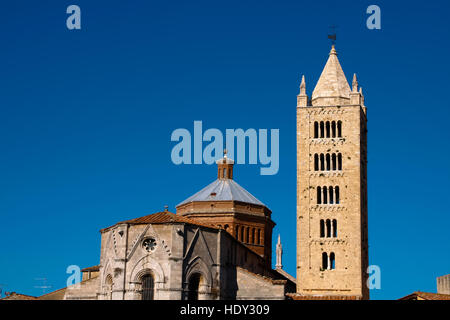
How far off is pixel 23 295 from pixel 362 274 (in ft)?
83.7

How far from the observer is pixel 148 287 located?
1927 inches

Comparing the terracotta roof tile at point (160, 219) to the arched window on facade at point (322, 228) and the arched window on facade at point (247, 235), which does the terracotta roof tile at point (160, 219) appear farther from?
the arched window on facade at point (247, 235)

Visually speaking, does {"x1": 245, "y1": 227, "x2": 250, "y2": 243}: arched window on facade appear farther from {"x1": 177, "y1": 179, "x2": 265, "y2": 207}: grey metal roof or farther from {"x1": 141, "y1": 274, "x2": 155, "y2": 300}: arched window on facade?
{"x1": 141, "y1": 274, "x2": 155, "y2": 300}: arched window on facade

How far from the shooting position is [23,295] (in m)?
56.6

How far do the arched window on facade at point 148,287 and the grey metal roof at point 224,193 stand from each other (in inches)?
735

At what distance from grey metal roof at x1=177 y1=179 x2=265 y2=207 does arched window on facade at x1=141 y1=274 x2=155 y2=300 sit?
61.3ft

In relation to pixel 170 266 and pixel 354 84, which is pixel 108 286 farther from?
pixel 354 84

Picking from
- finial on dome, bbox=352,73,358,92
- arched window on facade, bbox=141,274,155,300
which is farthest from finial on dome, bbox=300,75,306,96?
arched window on facade, bbox=141,274,155,300

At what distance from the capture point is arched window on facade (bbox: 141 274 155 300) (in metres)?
48.8

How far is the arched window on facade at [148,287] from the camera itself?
1921 inches

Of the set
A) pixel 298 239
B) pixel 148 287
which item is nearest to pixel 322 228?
pixel 298 239

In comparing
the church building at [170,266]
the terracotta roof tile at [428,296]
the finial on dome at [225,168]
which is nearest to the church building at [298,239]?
the church building at [170,266]

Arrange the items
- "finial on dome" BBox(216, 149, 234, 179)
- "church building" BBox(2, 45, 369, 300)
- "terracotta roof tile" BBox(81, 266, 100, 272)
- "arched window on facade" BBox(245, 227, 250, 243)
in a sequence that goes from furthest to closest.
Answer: "finial on dome" BBox(216, 149, 234, 179) < "arched window on facade" BBox(245, 227, 250, 243) < "terracotta roof tile" BBox(81, 266, 100, 272) < "church building" BBox(2, 45, 369, 300)

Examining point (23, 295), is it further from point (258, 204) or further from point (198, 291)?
point (258, 204)
